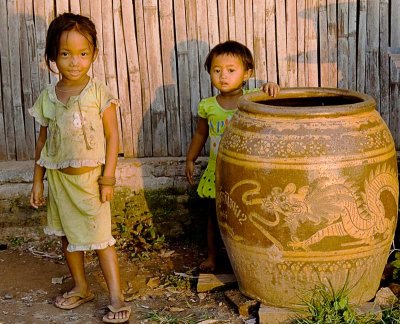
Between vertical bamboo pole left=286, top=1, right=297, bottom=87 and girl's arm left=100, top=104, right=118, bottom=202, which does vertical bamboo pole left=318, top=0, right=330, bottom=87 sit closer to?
vertical bamboo pole left=286, top=1, right=297, bottom=87

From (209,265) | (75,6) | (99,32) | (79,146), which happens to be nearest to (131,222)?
(209,265)

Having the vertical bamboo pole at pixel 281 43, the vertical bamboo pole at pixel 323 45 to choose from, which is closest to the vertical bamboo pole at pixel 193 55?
the vertical bamboo pole at pixel 281 43

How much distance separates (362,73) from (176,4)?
4.46 feet

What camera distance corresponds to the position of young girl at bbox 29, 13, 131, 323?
4.21 meters

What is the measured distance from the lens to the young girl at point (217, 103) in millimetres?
4699

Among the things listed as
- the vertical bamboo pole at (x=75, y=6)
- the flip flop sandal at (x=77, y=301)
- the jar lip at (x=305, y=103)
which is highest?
the vertical bamboo pole at (x=75, y=6)

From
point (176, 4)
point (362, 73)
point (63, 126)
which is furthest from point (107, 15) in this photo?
point (362, 73)

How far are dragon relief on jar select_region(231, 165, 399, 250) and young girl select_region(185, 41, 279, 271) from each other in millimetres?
826

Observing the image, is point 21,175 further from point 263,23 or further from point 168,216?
point 263,23

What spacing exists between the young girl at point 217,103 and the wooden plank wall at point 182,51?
0.58 m

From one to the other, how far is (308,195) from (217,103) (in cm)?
116

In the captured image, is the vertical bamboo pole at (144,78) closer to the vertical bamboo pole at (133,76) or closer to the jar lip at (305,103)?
the vertical bamboo pole at (133,76)

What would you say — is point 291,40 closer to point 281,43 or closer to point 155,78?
point 281,43

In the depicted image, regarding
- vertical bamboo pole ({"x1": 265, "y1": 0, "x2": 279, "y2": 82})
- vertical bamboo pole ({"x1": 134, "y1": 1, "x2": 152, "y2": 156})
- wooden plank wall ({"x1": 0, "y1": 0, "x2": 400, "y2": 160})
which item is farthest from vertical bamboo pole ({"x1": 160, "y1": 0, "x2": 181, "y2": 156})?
vertical bamboo pole ({"x1": 265, "y1": 0, "x2": 279, "y2": 82})
